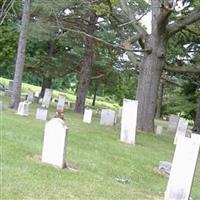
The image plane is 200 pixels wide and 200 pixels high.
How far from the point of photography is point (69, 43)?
3042 cm

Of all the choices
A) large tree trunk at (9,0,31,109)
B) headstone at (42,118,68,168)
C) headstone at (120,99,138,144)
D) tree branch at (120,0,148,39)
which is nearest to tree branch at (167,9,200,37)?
tree branch at (120,0,148,39)

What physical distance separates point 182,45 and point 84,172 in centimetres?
2192

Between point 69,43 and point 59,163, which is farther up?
point 69,43

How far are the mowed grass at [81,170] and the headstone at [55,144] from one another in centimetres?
20

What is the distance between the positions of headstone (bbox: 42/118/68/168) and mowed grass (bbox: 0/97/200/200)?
0.20 meters

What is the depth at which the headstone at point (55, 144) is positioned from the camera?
995 cm

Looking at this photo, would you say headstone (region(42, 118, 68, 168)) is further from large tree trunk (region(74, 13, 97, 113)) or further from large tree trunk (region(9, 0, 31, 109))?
large tree trunk (region(74, 13, 97, 113))

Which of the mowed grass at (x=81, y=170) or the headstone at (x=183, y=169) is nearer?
the mowed grass at (x=81, y=170)

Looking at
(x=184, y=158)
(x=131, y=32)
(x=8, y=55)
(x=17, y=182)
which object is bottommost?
(x=17, y=182)

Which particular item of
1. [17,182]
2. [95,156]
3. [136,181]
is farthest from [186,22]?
[17,182]

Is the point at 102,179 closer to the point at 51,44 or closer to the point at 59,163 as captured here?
the point at 59,163

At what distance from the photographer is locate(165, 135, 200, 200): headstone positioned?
902 centimetres

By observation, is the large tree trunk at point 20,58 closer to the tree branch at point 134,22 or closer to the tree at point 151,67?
the tree branch at point 134,22

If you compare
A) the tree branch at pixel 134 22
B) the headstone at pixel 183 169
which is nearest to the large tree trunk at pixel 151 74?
the tree branch at pixel 134 22
